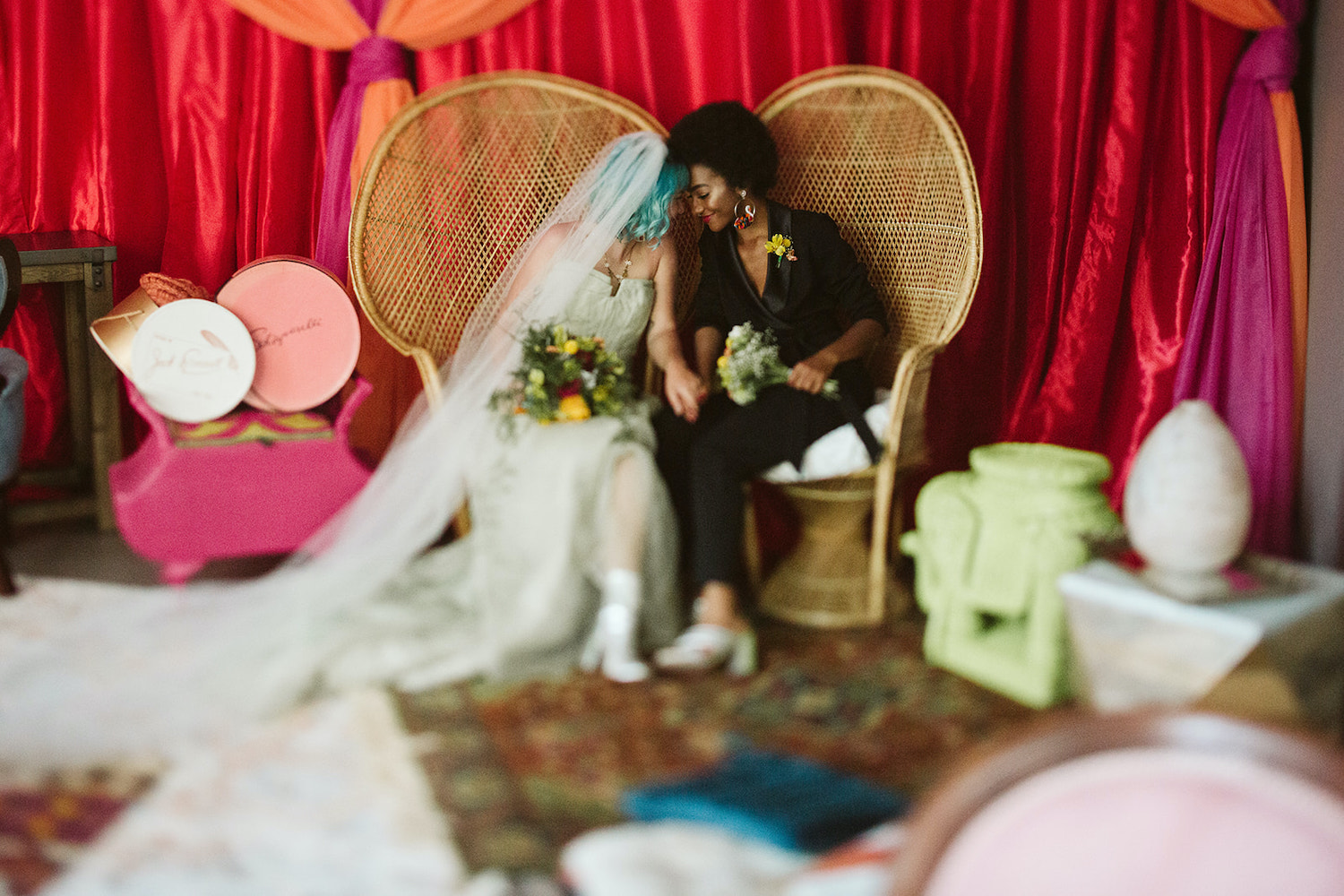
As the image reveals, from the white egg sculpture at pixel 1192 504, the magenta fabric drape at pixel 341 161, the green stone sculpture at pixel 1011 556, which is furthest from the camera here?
the magenta fabric drape at pixel 341 161

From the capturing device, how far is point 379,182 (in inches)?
116

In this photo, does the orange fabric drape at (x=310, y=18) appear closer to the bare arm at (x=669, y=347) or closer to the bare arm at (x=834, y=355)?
the bare arm at (x=669, y=347)

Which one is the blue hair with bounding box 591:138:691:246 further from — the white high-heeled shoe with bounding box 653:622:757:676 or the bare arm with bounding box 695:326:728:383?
the white high-heeled shoe with bounding box 653:622:757:676

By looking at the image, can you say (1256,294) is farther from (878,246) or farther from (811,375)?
(811,375)

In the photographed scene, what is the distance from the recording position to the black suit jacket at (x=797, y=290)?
2900 millimetres

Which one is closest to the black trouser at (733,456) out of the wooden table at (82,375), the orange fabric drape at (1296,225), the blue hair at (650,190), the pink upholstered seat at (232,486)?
the blue hair at (650,190)

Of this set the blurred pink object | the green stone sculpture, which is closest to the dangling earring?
the green stone sculpture

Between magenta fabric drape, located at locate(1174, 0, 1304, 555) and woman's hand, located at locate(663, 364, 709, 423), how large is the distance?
145cm

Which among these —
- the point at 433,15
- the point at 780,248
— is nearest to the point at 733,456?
the point at 780,248

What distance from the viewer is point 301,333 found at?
2883 millimetres

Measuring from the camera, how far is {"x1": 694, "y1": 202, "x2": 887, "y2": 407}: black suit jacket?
2.90 m

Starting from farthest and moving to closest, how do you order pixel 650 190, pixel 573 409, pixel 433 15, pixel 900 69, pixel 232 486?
1. pixel 900 69
2. pixel 433 15
3. pixel 650 190
4. pixel 232 486
5. pixel 573 409

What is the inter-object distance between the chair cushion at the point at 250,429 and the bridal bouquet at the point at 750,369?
1.03 meters

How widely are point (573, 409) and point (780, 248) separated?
756 millimetres
